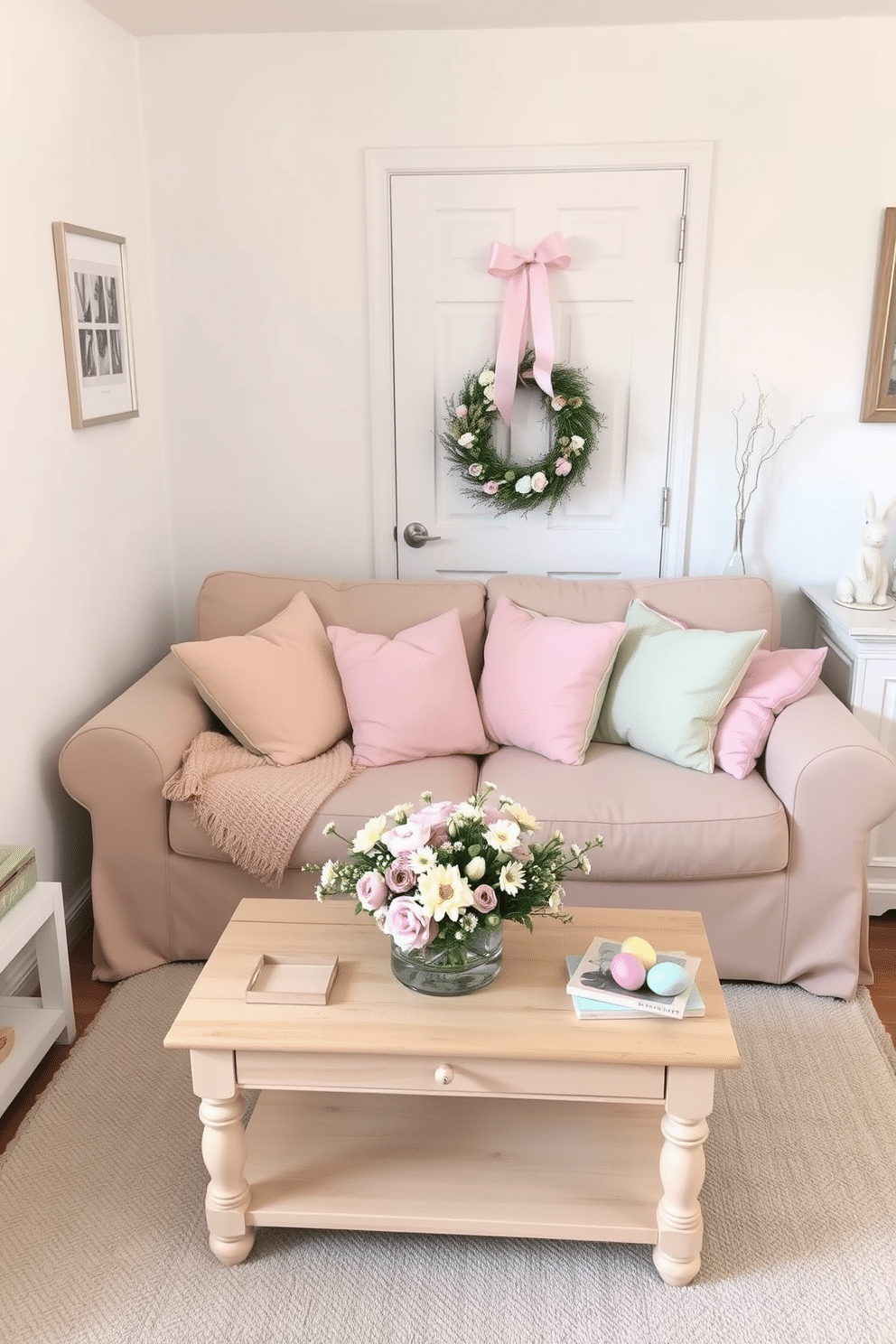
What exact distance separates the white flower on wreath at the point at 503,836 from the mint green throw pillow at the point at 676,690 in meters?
1.10

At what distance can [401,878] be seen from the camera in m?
1.80

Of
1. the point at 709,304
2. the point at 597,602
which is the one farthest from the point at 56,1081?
the point at 709,304

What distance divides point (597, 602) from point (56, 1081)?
6.14ft

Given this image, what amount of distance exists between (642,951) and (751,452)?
2008 millimetres

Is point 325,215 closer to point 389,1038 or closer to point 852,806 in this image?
point 852,806

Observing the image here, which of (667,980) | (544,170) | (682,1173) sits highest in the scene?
(544,170)

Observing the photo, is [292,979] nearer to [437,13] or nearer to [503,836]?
[503,836]

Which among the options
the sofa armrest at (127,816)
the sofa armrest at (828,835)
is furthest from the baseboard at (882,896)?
the sofa armrest at (127,816)

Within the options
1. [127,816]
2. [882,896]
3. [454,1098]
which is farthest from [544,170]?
[454,1098]

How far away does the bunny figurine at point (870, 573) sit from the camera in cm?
321

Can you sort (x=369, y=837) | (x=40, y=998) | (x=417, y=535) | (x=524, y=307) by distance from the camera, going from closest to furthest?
(x=369, y=837), (x=40, y=998), (x=524, y=307), (x=417, y=535)

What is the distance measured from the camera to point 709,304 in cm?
332

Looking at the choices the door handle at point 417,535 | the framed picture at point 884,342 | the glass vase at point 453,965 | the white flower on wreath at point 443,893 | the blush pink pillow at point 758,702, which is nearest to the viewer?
the white flower on wreath at point 443,893

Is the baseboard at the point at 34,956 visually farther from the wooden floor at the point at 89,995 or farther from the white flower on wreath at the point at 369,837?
the white flower on wreath at the point at 369,837
